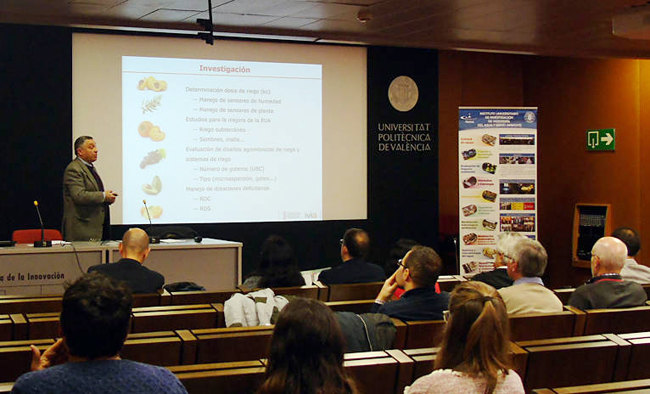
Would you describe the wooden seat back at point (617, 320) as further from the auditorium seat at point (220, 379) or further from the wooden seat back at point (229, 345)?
the auditorium seat at point (220, 379)

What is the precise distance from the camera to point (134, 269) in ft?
14.7

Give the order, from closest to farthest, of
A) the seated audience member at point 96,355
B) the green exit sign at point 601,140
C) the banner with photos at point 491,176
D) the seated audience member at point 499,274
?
the seated audience member at point 96,355 → the seated audience member at point 499,274 → the banner with photos at point 491,176 → the green exit sign at point 601,140

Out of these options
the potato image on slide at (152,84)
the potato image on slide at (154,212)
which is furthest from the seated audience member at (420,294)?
the potato image on slide at (152,84)

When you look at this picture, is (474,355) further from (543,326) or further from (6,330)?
(6,330)

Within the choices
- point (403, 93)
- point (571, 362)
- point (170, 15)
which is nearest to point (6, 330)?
point (571, 362)

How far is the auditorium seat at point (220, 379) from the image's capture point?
2271mm

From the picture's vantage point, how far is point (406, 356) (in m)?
2.62

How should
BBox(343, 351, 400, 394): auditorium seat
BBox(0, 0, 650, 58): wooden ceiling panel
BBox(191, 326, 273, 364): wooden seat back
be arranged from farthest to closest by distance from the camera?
BBox(0, 0, 650, 58): wooden ceiling panel < BBox(191, 326, 273, 364): wooden seat back < BBox(343, 351, 400, 394): auditorium seat

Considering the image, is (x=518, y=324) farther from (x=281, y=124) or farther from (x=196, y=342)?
(x=281, y=124)

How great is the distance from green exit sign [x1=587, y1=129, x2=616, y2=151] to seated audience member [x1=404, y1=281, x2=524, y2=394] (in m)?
7.43

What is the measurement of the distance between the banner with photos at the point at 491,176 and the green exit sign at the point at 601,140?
2.94ft

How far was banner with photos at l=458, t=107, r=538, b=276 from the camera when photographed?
28.8 feet

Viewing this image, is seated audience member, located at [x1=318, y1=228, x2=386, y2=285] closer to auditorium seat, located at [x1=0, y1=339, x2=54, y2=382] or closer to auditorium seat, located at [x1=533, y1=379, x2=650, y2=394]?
auditorium seat, located at [x1=0, y1=339, x2=54, y2=382]

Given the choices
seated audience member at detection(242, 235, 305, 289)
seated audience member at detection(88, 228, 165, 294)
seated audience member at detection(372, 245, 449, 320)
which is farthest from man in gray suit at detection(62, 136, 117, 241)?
seated audience member at detection(372, 245, 449, 320)
